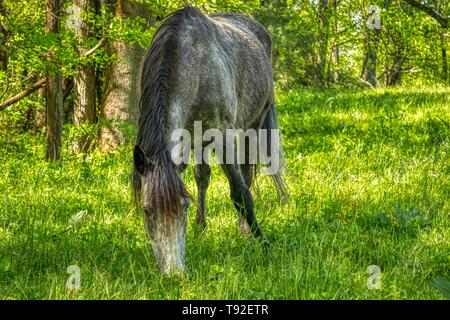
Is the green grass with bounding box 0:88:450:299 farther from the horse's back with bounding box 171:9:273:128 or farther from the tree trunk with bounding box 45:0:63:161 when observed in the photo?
the horse's back with bounding box 171:9:273:128

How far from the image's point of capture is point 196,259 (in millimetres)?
5051

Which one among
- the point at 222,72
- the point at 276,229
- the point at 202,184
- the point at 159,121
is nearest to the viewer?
the point at 159,121

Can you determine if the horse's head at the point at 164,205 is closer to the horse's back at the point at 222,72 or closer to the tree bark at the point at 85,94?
the horse's back at the point at 222,72

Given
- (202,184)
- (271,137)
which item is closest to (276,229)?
(202,184)

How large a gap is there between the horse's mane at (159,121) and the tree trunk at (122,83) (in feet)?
18.1

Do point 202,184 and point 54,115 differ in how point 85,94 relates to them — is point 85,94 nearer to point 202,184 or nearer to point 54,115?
point 54,115

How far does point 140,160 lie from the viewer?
4.24 m

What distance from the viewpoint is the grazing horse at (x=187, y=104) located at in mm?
4191

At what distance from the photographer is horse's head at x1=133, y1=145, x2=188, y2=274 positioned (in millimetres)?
4133

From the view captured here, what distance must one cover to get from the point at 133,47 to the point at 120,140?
5.62ft

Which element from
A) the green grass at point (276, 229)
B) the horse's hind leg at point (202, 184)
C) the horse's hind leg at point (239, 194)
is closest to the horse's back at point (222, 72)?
the horse's hind leg at point (239, 194)

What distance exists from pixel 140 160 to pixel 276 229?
2.16m
